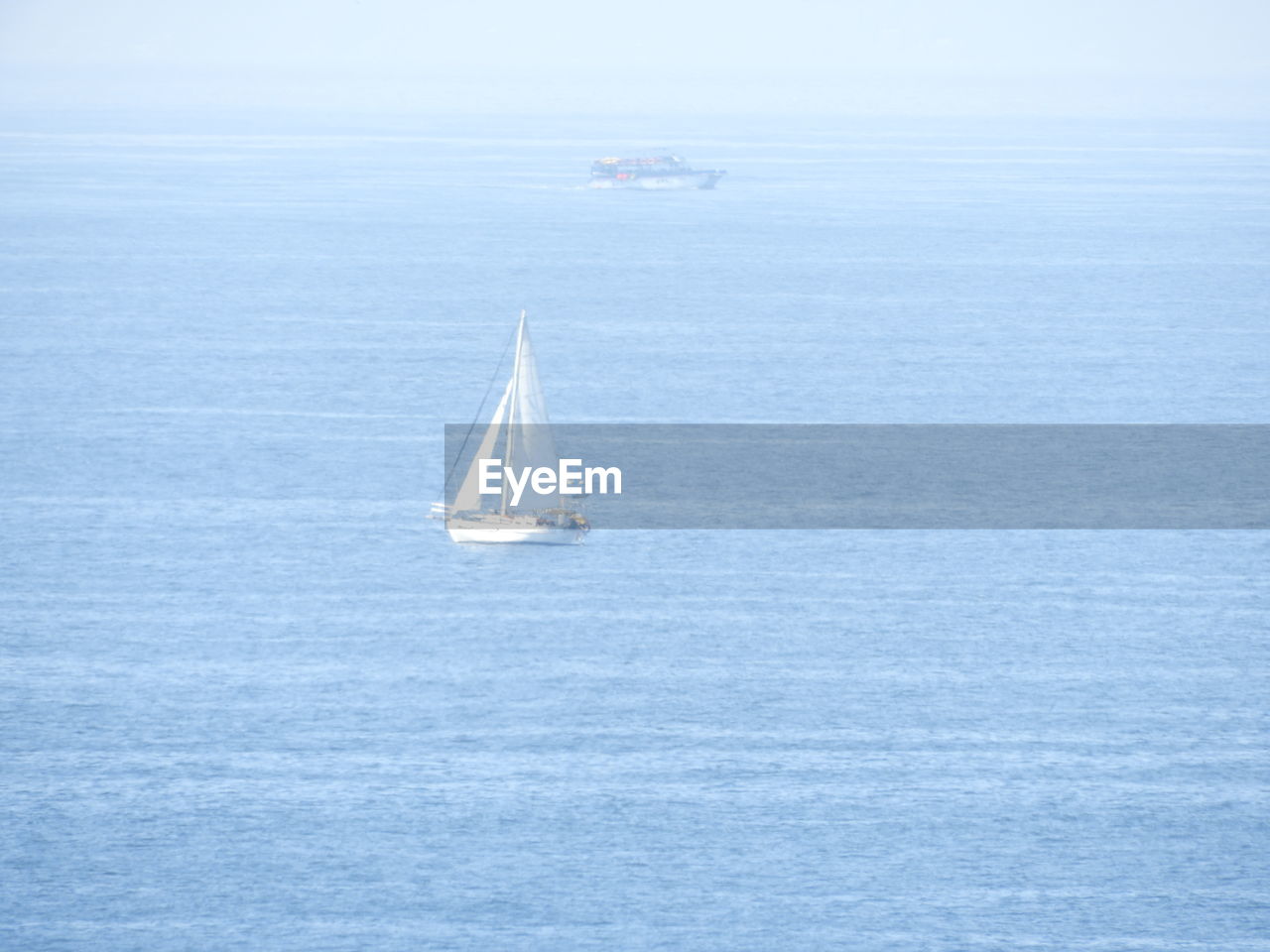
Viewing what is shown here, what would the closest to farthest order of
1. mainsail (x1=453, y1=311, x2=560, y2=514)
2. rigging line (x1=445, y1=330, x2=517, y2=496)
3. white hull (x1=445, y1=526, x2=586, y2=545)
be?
white hull (x1=445, y1=526, x2=586, y2=545), mainsail (x1=453, y1=311, x2=560, y2=514), rigging line (x1=445, y1=330, x2=517, y2=496)

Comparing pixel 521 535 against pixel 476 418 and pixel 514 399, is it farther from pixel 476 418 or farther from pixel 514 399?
pixel 476 418

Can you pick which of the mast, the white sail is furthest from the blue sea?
the mast

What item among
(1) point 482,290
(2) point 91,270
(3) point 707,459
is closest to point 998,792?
(3) point 707,459

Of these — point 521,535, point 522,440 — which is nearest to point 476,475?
point 522,440

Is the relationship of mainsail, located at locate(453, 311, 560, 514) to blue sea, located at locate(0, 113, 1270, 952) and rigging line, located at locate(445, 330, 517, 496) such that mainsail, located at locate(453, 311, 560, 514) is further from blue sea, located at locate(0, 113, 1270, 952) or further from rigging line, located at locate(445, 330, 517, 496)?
rigging line, located at locate(445, 330, 517, 496)

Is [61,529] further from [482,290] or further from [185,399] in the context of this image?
[482,290]
